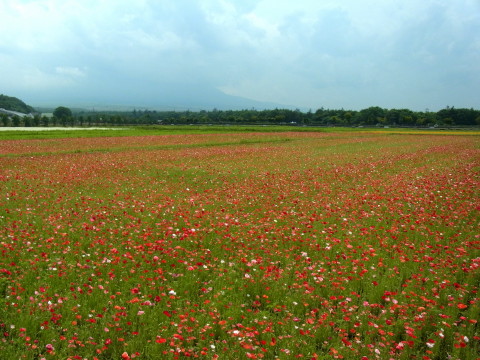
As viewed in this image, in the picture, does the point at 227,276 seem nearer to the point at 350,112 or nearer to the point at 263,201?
the point at 263,201

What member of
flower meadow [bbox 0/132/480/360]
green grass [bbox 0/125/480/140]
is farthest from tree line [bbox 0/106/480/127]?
flower meadow [bbox 0/132/480/360]

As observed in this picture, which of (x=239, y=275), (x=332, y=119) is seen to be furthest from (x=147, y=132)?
(x=332, y=119)

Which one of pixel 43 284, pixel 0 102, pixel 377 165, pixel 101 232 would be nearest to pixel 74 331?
pixel 43 284

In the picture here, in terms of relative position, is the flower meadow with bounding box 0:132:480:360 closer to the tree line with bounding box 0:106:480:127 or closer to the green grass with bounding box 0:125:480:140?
the green grass with bounding box 0:125:480:140

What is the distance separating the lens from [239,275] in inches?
245

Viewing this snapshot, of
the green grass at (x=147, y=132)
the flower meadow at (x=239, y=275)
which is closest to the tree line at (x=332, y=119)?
the green grass at (x=147, y=132)

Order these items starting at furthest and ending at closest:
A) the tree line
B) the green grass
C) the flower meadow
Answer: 1. the tree line
2. the green grass
3. the flower meadow

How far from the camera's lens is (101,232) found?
819 centimetres

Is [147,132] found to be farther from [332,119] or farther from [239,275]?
[332,119]

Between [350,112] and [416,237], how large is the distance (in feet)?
523

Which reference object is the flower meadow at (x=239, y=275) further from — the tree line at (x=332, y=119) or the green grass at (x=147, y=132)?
the tree line at (x=332, y=119)

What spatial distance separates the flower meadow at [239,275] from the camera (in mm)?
4312

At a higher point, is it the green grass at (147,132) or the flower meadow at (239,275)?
the green grass at (147,132)

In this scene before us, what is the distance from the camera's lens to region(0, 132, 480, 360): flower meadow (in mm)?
4312
